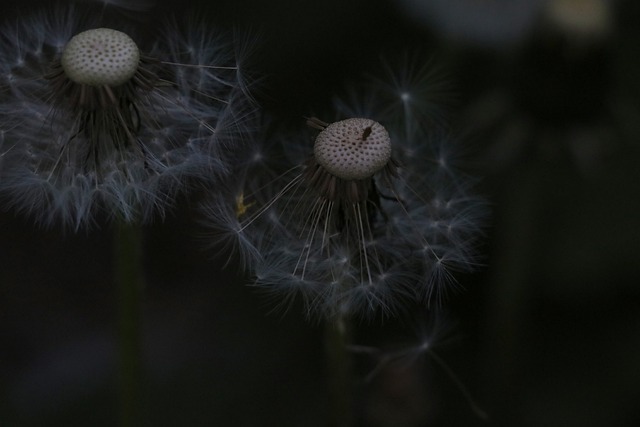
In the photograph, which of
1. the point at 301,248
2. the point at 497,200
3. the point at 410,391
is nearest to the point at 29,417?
the point at 410,391

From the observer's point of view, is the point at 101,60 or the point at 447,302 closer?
the point at 101,60

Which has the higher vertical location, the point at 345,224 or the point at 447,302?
the point at 345,224

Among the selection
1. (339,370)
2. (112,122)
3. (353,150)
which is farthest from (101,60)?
(339,370)

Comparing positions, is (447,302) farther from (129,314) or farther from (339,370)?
(129,314)

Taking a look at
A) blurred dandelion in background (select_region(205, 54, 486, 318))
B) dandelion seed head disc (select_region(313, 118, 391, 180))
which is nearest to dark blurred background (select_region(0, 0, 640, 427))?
blurred dandelion in background (select_region(205, 54, 486, 318))

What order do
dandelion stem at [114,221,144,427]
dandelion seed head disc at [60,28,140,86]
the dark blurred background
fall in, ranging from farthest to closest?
the dark blurred background
dandelion stem at [114,221,144,427]
dandelion seed head disc at [60,28,140,86]

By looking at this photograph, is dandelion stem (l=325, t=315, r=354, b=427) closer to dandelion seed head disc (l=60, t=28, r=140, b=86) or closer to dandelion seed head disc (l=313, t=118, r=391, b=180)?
dandelion seed head disc (l=313, t=118, r=391, b=180)

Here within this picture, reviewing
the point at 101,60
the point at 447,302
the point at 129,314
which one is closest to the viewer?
the point at 101,60
